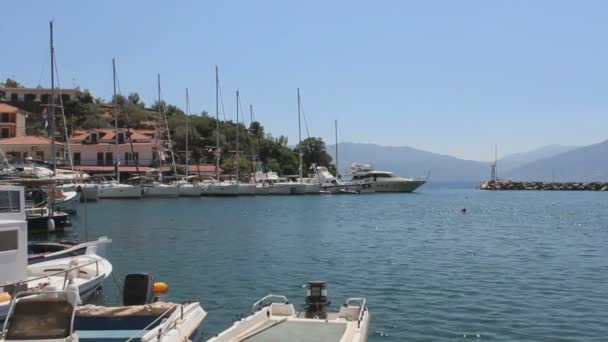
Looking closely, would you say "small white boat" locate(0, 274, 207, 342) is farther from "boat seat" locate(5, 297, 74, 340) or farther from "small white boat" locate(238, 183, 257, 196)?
"small white boat" locate(238, 183, 257, 196)

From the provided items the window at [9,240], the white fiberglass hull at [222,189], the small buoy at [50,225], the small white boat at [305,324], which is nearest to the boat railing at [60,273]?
the window at [9,240]

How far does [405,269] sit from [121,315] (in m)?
17.5

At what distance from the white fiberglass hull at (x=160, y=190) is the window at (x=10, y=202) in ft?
287

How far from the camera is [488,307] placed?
71.4 ft

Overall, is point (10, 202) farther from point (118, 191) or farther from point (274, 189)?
point (274, 189)

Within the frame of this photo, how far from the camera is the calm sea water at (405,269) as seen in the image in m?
20.0

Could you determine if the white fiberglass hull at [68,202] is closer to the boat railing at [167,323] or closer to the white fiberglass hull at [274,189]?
the boat railing at [167,323]

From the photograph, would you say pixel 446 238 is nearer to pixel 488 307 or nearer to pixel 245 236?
pixel 245 236

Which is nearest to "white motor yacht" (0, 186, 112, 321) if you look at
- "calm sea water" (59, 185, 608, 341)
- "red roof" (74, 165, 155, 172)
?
"calm sea water" (59, 185, 608, 341)

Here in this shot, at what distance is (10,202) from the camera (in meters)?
19.3

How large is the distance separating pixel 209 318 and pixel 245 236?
26.9m

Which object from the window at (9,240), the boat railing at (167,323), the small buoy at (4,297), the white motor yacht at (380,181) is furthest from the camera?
the white motor yacht at (380,181)

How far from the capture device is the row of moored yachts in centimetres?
1262

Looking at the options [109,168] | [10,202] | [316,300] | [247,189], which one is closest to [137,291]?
[10,202]
